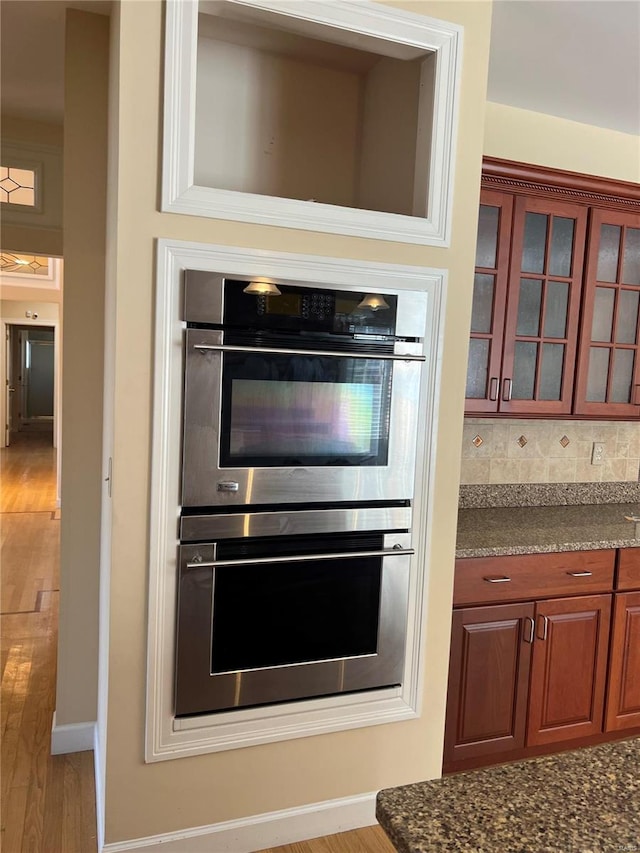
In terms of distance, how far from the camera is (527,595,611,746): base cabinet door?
7.86 feet

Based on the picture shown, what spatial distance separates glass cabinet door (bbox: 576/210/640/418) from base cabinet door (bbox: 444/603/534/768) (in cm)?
99

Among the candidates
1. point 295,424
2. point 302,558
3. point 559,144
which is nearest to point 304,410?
point 295,424

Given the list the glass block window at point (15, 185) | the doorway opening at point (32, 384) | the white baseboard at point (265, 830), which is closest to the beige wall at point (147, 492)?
the white baseboard at point (265, 830)

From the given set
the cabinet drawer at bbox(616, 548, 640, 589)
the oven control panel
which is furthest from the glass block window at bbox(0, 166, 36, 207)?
the cabinet drawer at bbox(616, 548, 640, 589)

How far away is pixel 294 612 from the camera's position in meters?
1.95

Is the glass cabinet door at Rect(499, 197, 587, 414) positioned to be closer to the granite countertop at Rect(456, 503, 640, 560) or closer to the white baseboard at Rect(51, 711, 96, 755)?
the granite countertop at Rect(456, 503, 640, 560)

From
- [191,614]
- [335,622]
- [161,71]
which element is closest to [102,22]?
[161,71]

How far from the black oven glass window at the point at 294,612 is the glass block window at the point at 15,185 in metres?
2.47

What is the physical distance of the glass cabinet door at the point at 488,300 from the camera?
2545mm

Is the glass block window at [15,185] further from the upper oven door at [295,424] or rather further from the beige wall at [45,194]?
the upper oven door at [295,424]

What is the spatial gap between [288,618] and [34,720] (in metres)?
1.46

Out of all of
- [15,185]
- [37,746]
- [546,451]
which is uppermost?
[15,185]

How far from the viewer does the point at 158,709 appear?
1.83 m

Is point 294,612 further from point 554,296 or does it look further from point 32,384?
point 32,384
